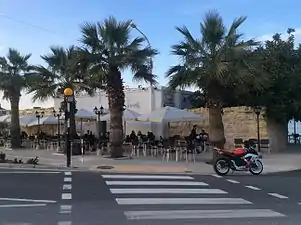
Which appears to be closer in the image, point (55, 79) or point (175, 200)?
point (175, 200)

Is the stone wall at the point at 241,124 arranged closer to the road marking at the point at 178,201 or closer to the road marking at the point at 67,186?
the road marking at the point at 67,186

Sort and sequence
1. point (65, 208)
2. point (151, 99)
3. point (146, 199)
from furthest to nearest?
point (151, 99) < point (146, 199) < point (65, 208)

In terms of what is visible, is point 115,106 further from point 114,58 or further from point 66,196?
point 66,196

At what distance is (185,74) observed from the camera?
881 inches

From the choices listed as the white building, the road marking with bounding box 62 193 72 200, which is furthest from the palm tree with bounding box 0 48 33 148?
the road marking with bounding box 62 193 72 200

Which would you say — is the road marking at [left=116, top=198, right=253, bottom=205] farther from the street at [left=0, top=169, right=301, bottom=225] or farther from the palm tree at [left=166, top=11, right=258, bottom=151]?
the palm tree at [left=166, top=11, right=258, bottom=151]

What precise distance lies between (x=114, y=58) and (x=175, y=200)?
13675mm

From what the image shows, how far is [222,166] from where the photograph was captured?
19250 millimetres

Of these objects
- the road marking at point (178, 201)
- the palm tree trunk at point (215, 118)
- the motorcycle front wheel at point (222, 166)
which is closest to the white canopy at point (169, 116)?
the palm tree trunk at point (215, 118)

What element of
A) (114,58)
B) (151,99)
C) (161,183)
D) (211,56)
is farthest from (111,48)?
(151,99)

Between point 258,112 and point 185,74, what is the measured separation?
29.0 feet

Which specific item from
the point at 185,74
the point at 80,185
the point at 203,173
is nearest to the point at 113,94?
the point at 185,74

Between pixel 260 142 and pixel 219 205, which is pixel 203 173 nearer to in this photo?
pixel 219 205

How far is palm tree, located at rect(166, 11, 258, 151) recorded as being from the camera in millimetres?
21766
